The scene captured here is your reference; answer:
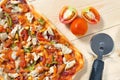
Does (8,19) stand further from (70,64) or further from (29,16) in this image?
(70,64)

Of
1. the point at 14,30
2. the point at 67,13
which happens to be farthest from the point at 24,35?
the point at 67,13

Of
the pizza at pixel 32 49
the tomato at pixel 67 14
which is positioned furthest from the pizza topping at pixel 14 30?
the tomato at pixel 67 14

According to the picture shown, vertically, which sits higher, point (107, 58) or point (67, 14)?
point (67, 14)

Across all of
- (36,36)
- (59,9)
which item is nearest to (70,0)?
(59,9)

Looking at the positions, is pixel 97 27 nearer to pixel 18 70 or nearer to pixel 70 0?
pixel 70 0

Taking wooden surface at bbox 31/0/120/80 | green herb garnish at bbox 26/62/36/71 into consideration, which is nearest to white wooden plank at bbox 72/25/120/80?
wooden surface at bbox 31/0/120/80

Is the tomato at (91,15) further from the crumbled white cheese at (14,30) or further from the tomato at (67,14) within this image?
the crumbled white cheese at (14,30)
